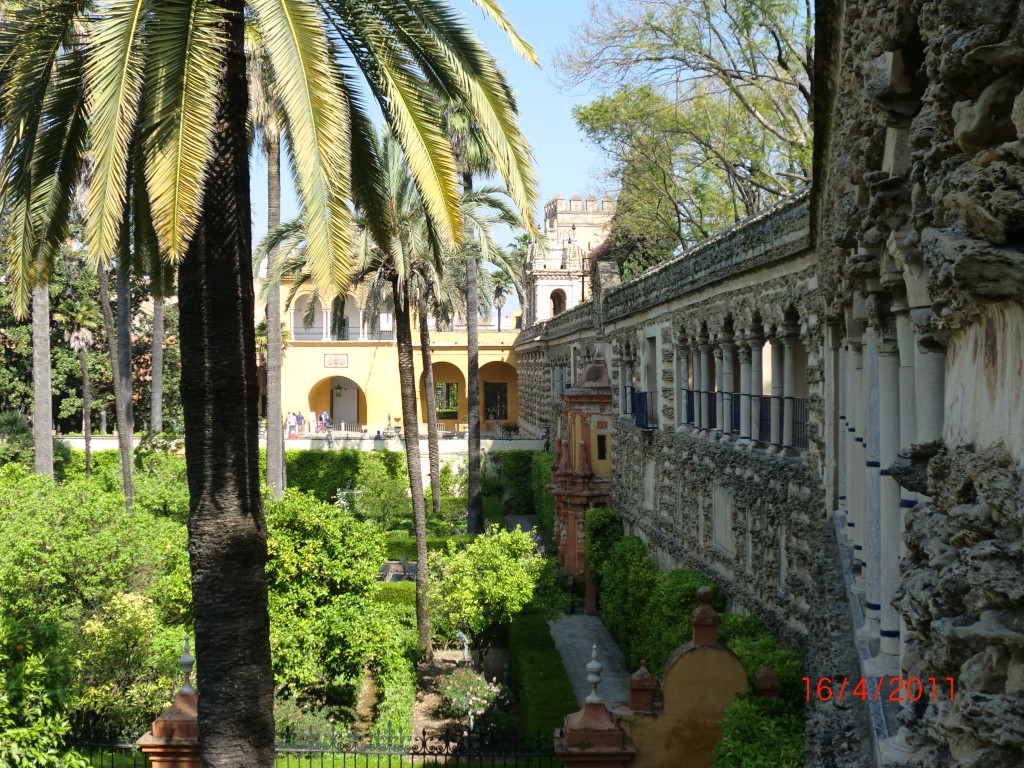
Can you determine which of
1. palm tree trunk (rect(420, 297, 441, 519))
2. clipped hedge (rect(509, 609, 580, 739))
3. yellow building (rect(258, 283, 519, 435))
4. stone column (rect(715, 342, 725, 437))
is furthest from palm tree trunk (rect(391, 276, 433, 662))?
yellow building (rect(258, 283, 519, 435))

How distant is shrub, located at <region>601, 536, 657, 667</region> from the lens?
1977cm

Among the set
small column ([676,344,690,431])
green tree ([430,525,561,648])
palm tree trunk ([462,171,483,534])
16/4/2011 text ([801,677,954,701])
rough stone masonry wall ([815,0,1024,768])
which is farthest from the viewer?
palm tree trunk ([462,171,483,534])

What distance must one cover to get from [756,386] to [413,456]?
408 inches

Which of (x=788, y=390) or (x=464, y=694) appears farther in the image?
(x=464, y=694)

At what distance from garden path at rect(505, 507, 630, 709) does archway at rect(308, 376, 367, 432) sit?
111ft

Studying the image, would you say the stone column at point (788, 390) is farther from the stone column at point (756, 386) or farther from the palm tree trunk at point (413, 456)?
the palm tree trunk at point (413, 456)

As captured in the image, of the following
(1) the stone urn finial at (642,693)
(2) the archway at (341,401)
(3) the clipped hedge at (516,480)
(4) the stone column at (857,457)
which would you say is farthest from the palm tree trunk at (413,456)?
(2) the archway at (341,401)

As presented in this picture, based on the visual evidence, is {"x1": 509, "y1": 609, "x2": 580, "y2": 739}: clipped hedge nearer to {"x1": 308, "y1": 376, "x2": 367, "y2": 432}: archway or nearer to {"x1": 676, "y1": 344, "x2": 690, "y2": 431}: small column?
{"x1": 676, "y1": 344, "x2": 690, "y2": 431}: small column

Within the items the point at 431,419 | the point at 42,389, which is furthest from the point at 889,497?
the point at 431,419

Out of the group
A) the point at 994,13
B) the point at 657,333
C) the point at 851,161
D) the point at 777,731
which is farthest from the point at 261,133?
the point at 994,13

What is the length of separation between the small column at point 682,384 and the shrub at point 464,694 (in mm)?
5686

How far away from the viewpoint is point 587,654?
2248 centimetres

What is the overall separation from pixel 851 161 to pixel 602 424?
75.6 ft

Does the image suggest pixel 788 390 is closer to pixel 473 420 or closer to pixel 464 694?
pixel 464 694
